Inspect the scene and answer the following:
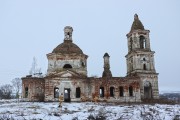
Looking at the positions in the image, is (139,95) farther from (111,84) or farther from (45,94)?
(45,94)

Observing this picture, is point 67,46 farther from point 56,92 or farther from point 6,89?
point 6,89

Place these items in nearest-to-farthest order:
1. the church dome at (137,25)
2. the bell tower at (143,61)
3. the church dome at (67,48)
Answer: the bell tower at (143,61) → the church dome at (67,48) → the church dome at (137,25)

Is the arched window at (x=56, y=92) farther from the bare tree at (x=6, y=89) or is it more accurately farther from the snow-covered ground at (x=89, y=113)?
the bare tree at (x=6, y=89)

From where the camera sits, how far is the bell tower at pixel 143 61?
109ft

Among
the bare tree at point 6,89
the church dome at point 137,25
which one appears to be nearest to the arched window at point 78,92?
the church dome at point 137,25

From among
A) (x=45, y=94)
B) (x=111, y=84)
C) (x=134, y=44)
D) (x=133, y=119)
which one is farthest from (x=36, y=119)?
(x=134, y=44)

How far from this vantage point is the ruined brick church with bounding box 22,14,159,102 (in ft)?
104

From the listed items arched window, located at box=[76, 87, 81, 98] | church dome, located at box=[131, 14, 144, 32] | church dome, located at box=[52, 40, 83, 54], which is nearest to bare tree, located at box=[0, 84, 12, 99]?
church dome, located at box=[52, 40, 83, 54]

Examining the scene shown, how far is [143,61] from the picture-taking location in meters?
34.0

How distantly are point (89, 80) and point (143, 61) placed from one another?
7.43 meters

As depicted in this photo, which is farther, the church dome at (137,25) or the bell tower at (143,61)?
the church dome at (137,25)

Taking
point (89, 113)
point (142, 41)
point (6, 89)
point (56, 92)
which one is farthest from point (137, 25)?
point (6, 89)

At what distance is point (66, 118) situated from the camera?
1639cm

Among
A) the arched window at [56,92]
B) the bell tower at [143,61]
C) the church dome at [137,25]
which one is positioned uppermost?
the church dome at [137,25]
